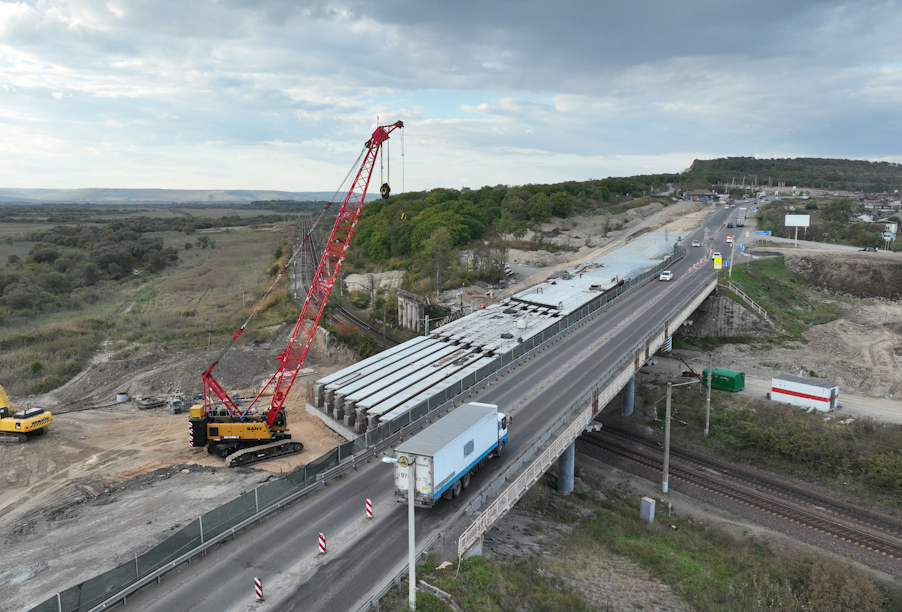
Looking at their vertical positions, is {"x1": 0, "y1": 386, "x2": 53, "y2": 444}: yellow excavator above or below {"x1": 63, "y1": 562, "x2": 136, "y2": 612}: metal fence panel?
below

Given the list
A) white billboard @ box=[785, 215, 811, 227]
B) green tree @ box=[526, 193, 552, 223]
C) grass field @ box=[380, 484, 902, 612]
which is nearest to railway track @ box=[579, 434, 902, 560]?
grass field @ box=[380, 484, 902, 612]

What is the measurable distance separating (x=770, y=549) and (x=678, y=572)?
823 cm

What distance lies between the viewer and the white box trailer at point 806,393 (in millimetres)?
47562

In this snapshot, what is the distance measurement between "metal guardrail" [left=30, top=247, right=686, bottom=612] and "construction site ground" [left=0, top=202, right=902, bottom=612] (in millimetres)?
5114

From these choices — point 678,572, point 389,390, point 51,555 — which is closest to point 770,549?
point 678,572

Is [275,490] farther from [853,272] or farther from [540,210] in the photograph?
[540,210]

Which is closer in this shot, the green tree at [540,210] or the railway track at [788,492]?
the railway track at [788,492]

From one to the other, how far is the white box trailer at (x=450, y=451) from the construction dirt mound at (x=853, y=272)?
8124cm

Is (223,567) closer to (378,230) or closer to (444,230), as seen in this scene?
(444,230)

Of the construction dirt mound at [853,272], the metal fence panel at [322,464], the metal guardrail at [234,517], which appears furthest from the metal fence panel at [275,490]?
the construction dirt mound at [853,272]

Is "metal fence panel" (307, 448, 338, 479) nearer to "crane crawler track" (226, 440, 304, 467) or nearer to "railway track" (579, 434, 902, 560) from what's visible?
"crane crawler track" (226, 440, 304, 467)

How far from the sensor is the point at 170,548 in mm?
20875

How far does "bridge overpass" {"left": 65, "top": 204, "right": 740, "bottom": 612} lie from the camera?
19.6 meters

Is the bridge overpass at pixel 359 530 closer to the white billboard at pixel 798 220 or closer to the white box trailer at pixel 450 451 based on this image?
the white box trailer at pixel 450 451
